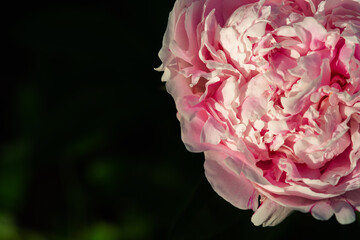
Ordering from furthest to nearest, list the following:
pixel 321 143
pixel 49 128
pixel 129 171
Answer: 1. pixel 129 171
2. pixel 49 128
3. pixel 321 143

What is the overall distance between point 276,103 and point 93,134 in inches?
20.7

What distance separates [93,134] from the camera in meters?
1.38

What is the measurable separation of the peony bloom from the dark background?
206 millimetres

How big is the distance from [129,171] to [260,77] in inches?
24.8

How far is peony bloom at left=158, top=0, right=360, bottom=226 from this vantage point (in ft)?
3.32

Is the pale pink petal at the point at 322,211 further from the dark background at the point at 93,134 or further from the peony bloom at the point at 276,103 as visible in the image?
the dark background at the point at 93,134

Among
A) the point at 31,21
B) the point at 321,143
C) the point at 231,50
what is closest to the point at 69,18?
→ the point at 31,21

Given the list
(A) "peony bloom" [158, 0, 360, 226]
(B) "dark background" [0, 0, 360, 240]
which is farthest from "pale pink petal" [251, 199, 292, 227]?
(B) "dark background" [0, 0, 360, 240]

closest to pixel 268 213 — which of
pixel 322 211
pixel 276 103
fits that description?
pixel 322 211

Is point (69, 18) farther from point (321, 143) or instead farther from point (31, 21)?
point (321, 143)

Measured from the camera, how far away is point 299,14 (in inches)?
40.9

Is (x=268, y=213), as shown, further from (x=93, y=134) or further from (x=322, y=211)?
(x=93, y=134)

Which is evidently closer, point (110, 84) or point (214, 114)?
point (214, 114)

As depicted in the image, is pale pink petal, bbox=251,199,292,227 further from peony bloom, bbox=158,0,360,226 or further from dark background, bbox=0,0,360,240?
dark background, bbox=0,0,360,240
